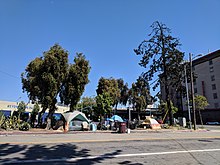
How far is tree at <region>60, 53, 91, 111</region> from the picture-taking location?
91.7ft

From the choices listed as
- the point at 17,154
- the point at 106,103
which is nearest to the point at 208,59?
the point at 106,103

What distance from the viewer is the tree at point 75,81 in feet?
91.7

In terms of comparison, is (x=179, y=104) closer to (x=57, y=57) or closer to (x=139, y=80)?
(x=139, y=80)

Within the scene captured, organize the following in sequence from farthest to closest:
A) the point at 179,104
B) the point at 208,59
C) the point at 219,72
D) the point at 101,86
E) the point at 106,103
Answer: the point at 179,104 → the point at 208,59 → the point at 219,72 → the point at 101,86 → the point at 106,103

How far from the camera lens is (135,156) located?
7.79 m

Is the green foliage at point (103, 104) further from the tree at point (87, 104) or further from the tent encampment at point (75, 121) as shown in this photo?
the tree at point (87, 104)

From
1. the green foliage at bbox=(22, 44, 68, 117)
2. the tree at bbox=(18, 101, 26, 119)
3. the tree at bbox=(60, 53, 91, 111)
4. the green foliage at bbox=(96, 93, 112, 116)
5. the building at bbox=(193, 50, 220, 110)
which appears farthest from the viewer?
the building at bbox=(193, 50, 220, 110)

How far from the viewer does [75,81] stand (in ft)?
92.4

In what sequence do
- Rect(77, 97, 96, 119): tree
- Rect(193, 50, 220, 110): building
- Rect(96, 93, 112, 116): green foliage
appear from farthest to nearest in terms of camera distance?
1. Rect(77, 97, 96, 119): tree
2. Rect(193, 50, 220, 110): building
3. Rect(96, 93, 112, 116): green foliage

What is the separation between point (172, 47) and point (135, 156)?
2845cm

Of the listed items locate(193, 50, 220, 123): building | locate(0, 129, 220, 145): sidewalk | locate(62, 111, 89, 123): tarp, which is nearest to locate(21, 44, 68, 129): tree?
locate(62, 111, 89, 123): tarp

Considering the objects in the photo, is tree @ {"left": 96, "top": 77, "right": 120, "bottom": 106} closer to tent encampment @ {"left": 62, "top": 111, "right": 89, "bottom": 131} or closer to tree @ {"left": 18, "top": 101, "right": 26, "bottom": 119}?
tree @ {"left": 18, "top": 101, "right": 26, "bottom": 119}

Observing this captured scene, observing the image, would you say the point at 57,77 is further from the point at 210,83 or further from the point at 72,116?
the point at 210,83

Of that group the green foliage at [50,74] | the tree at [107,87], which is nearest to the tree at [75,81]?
the green foliage at [50,74]
